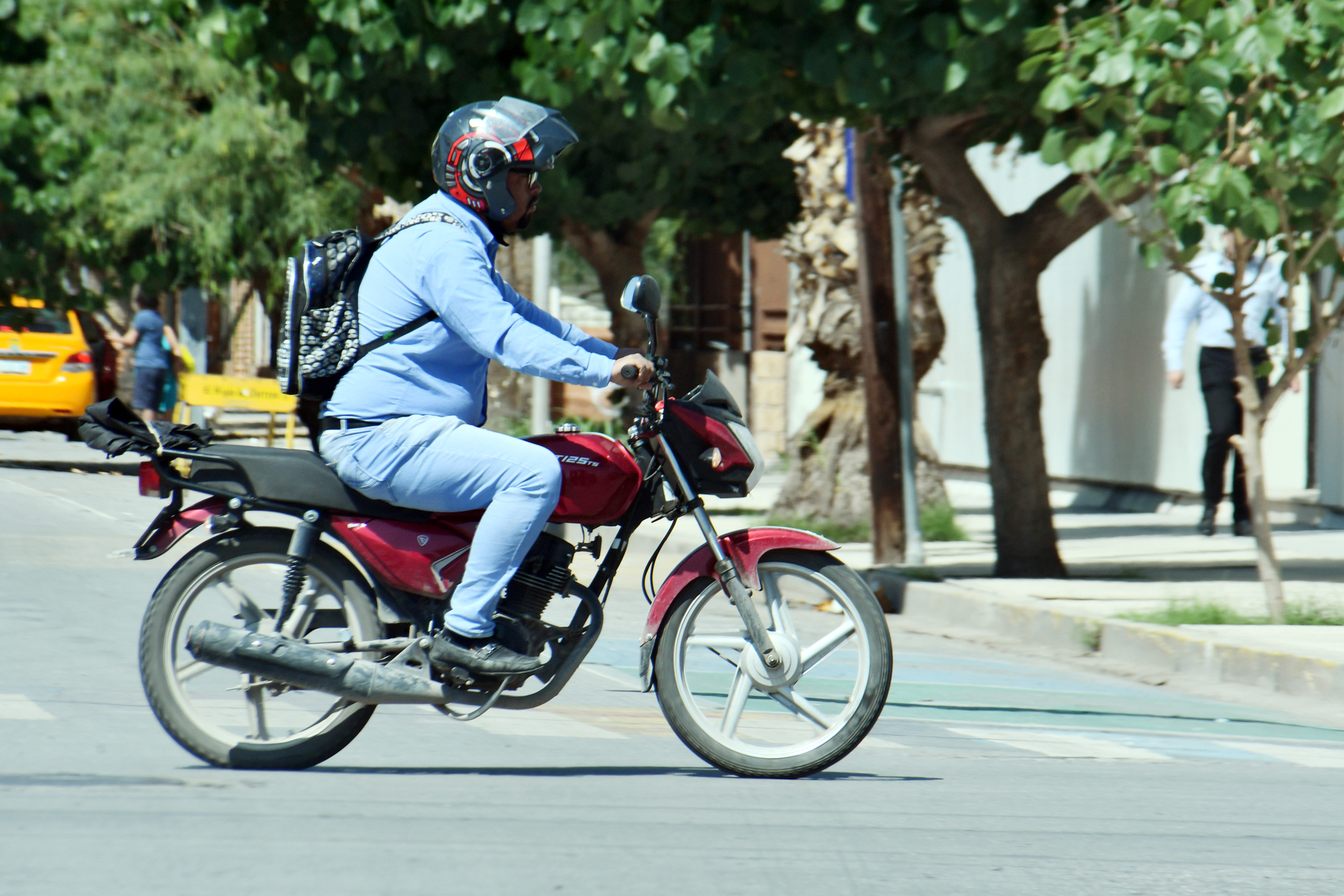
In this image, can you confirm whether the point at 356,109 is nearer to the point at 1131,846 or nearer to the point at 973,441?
the point at 1131,846

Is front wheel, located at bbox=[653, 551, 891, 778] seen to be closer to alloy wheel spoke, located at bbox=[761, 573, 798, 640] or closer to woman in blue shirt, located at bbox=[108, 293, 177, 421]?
alloy wheel spoke, located at bbox=[761, 573, 798, 640]

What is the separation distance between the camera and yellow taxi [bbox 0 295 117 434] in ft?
64.8

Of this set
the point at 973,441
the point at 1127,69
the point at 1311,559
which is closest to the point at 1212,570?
the point at 1311,559

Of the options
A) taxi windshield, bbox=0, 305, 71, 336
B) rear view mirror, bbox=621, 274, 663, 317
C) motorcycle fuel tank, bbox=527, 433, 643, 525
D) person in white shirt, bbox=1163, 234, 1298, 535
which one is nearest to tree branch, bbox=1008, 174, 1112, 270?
person in white shirt, bbox=1163, 234, 1298, 535

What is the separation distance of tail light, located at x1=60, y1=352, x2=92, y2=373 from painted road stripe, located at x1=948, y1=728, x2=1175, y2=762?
51.1 ft

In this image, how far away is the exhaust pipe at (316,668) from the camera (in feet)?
15.5

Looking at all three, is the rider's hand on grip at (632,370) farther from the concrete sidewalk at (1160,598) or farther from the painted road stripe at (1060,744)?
the concrete sidewalk at (1160,598)

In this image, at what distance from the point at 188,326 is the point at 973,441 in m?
17.4

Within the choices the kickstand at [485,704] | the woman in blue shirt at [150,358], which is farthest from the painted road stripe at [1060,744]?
the woman in blue shirt at [150,358]

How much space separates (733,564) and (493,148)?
1.29m

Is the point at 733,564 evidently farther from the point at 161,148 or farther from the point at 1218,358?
the point at 161,148

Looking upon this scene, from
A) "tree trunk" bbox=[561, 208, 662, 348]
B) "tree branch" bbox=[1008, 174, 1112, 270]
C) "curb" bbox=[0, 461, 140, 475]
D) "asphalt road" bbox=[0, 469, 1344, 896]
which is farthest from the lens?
"curb" bbox=[0, 461, 140, 475]

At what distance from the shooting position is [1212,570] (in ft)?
36.1

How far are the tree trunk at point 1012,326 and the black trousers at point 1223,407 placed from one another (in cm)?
220
